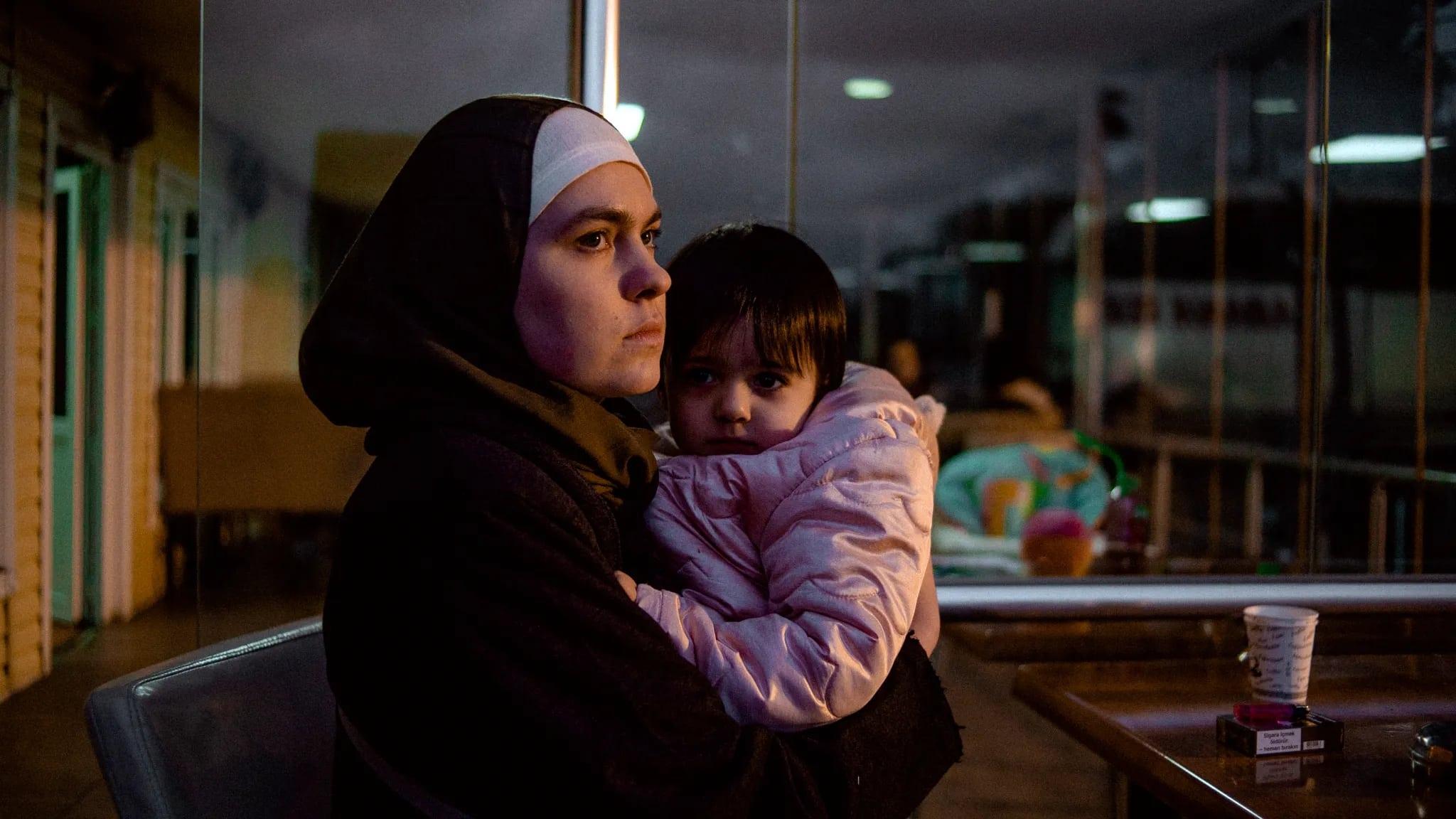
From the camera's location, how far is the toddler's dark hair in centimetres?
123

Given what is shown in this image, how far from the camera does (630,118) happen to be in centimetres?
189

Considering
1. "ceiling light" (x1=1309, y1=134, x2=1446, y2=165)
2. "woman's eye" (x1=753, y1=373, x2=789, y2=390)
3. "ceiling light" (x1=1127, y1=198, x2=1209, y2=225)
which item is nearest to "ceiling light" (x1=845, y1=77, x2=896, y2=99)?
"ceiling light" (x1=1127, y1=198, x2=1209, y2=225)

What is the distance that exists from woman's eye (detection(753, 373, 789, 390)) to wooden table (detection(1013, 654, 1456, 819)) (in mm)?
622

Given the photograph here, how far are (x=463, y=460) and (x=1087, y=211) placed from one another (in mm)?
8865

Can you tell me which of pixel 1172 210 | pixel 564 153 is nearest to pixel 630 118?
pixel 564 153

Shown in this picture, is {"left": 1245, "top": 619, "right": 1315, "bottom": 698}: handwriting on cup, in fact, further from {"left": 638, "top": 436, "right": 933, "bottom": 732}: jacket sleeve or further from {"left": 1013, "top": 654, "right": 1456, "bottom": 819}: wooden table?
{"left": 638, "top": 436, "right": 933, "bottom": 732}: jacket sleeve

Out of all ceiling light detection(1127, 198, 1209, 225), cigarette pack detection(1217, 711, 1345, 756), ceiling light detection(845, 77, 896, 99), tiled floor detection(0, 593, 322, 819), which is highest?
ceiling light detection(845, 77, 896, 99)

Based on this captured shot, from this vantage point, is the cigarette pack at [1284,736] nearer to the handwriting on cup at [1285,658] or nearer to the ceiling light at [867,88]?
the handwriting on cup at [1285,658]

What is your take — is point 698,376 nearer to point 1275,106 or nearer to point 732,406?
point 732,406

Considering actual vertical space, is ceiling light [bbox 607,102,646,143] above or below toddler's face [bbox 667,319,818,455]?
above

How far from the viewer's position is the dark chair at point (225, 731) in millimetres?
982

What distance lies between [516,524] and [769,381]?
45cm

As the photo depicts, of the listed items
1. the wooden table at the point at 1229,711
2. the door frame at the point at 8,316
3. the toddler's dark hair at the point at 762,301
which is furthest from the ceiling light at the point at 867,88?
the toddler's dark hair at the point at 762,301

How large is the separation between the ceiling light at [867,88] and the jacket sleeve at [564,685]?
6.87 metres
